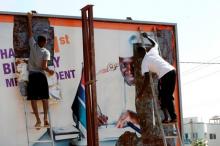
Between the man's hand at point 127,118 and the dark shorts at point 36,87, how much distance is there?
5.56 ft

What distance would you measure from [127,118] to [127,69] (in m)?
0.97

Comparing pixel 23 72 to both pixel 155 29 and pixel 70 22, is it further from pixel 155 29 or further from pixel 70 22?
pixel 155 29

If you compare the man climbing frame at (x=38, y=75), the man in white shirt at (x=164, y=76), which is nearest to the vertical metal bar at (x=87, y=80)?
the man climbing frame at (x=38, y=75)

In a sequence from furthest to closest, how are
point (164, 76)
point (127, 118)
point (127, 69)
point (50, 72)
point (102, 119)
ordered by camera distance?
point (127, 69) → point (127, 118) → point (102, 119) → point (50, 72) → point (164, 76)

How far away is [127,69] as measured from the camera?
31.1 ft

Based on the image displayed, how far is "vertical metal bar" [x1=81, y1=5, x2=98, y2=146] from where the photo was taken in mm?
8648

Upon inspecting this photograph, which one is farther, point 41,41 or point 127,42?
point 127,42

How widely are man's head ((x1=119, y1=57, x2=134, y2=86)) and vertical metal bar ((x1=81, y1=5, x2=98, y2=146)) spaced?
0.91 metres

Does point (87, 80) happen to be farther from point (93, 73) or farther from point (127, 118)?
point (127, 118)

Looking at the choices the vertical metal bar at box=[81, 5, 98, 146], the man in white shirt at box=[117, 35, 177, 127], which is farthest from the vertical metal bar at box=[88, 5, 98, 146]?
the man in white shirt at box=[117, 35, 177, 127]

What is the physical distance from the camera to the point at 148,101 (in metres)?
9.52

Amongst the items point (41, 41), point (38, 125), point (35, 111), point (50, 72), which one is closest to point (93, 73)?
point (50, 72)

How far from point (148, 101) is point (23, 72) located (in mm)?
2623

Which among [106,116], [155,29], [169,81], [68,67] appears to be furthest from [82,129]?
[155,29]
